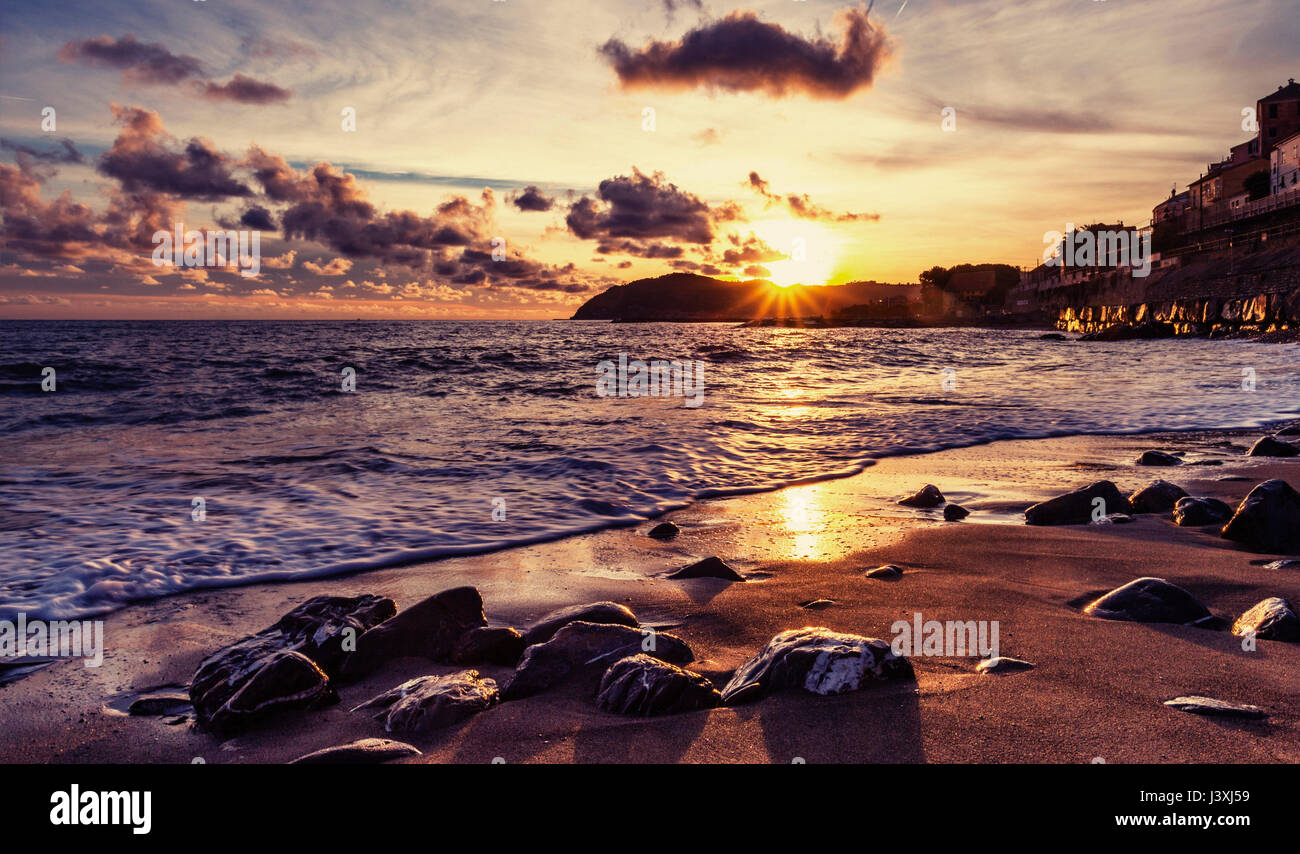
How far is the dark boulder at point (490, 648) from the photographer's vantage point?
3596 millimetres

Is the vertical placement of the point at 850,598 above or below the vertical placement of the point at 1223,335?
below

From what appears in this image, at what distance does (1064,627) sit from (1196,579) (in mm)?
1364

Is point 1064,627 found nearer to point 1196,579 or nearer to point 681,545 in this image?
point 1196,579

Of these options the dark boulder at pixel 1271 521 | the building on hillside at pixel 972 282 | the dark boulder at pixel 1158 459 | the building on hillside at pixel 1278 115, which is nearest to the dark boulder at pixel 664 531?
the dark boulder at pixel 1271 521

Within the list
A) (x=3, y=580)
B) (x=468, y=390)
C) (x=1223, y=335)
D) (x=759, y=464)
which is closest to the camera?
(x=3, y=580)

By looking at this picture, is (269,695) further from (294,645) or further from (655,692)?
(655,692)

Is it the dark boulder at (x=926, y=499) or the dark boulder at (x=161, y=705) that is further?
the dark boulder at (x=926, y=499)

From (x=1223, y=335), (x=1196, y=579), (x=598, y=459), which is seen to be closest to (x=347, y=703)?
(x=1196, y=579)

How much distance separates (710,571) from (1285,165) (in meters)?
77.0

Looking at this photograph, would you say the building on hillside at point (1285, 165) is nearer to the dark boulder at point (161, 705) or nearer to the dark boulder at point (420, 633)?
the dark boulder at point (420, 633)

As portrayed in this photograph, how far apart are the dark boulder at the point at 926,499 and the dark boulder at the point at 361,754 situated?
5.44m

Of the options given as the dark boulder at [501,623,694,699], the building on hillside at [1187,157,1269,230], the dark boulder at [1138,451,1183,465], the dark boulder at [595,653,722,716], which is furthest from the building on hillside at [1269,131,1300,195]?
the dark boulder at [595,653,722,716]
